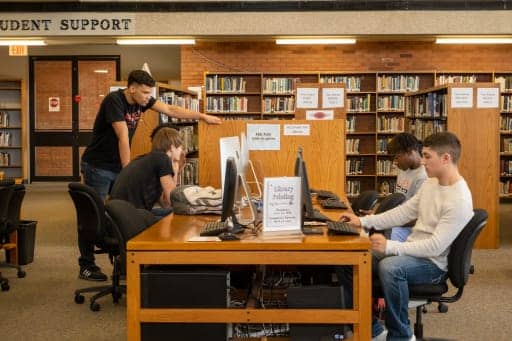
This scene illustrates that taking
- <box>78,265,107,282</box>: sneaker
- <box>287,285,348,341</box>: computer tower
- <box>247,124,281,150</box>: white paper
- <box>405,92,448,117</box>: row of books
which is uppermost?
<box>405,92,448,117</box>: row of books

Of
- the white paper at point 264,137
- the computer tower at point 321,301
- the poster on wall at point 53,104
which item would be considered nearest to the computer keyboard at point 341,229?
the computer tower at point 321,301

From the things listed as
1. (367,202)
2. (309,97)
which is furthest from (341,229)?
(309,97)

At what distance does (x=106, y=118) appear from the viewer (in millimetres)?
5648

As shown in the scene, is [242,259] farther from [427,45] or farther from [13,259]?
[427,45]

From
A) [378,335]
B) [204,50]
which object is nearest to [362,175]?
[204,50]

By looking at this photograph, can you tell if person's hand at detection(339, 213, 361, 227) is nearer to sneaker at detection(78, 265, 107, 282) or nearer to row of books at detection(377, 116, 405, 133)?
sneaker at detection(78, 265, 107, 282)

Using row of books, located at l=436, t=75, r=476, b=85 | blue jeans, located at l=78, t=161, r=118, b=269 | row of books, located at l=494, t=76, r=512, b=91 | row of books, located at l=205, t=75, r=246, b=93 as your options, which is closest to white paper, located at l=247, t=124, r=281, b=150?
blue jeans, located at l=78, t=161, r=118, b=269

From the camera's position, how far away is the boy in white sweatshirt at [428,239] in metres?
3.40

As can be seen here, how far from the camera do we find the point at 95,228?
5117mm

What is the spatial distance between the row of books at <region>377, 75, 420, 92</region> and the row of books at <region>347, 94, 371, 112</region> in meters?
0.30

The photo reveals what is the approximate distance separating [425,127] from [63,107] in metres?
8.82

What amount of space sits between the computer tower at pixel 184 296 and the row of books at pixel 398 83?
9.27m

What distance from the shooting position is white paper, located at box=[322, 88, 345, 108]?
7.76 m

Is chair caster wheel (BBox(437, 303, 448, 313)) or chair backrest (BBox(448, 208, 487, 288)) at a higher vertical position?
chair backrest (BBox(448, 208, 487, 288))
